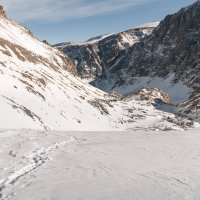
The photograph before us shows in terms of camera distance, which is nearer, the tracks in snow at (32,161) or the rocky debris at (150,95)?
the tracks in snow at (32,161)

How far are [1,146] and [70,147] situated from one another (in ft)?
14.5

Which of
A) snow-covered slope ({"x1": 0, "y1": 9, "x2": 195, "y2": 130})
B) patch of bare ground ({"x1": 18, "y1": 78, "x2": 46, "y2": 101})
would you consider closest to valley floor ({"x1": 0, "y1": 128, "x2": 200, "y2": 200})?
snow-covered slope ({"x1": 0, "y1": 9, "x2": 195, "y2": 130})

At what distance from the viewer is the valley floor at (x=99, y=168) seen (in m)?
14.9

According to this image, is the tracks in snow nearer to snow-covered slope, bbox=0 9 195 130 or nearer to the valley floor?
the valley floor

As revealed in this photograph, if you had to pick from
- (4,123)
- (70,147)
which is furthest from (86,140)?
(4,123)

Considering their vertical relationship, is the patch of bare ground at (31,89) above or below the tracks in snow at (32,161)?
below

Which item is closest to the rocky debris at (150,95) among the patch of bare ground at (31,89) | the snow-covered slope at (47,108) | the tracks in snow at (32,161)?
the snow-covered slope at (47,108)

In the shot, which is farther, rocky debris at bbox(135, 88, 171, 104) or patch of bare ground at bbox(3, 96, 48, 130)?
rocky debris at bbox(135, 88, 171, 104)

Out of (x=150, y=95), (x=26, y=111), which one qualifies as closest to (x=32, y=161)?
(x=26, y=111)

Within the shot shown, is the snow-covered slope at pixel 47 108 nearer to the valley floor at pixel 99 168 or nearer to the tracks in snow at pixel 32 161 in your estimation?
the tracks in snow at pixel 32 161

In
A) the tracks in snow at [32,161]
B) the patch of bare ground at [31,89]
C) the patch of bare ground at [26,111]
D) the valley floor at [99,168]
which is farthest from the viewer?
the patch of bare ground at [31,89]

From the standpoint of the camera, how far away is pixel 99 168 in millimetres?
18891

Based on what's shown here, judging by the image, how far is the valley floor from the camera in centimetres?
1491

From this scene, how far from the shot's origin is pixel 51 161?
20.8m
